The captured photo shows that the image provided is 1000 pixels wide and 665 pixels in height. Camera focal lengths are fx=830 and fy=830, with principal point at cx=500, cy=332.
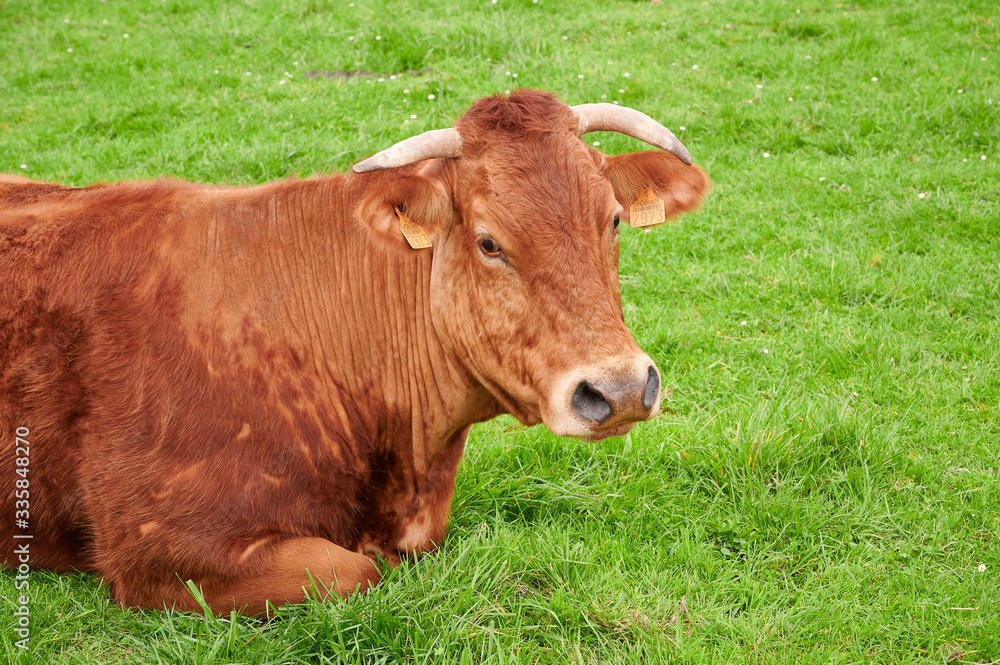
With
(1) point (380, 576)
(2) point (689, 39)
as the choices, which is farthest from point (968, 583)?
(2) point (689, 39)

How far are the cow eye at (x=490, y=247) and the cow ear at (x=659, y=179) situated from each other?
0.86 metres

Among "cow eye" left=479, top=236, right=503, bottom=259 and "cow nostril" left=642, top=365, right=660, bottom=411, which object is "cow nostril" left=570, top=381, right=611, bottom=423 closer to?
"cow nostril" left=642, top=365, right=660, bottom=411

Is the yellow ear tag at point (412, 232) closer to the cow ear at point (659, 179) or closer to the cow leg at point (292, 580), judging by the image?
the cow ear at point (659, 179)

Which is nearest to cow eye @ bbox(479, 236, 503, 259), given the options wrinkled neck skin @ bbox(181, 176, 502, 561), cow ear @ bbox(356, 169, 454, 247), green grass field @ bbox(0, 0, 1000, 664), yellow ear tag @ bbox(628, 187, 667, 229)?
cow ear @ bbox(356, 169, 454, 247)

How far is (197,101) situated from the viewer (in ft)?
29.5

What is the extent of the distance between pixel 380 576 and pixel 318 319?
121 cm

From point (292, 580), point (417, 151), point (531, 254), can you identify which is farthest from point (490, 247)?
point (292, 580)

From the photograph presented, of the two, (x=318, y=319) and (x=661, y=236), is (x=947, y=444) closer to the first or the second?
(x=661, y=236)

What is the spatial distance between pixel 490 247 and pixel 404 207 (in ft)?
1.41

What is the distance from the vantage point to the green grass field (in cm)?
357

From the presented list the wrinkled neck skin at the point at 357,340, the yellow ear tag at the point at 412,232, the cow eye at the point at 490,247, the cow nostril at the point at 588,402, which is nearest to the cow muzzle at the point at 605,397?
the cow nostril at the point at 588,402

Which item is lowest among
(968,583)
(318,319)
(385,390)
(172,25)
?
(968,583)

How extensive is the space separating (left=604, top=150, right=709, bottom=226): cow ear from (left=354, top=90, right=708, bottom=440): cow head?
0.73 ft

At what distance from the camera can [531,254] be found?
3.36m
